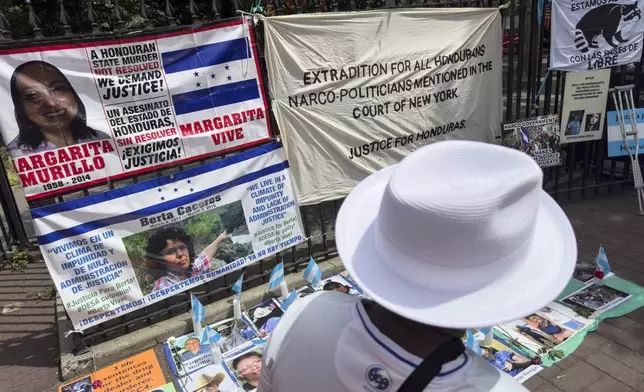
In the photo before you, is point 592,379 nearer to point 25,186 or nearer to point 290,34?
point 290,34

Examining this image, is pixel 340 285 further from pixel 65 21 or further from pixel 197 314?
pixel 65 21

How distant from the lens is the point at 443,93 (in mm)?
4457

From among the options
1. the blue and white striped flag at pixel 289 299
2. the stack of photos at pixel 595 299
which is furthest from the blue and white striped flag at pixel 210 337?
the stack of photos at pixel 595 299

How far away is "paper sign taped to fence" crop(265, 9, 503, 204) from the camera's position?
3.66 m

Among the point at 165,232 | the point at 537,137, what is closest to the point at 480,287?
the point at 165,232

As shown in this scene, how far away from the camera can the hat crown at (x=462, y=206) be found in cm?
93

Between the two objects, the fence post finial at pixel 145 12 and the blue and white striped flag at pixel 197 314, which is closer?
the fence post finial at pixel 145 12

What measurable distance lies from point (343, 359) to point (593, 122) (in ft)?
17.7

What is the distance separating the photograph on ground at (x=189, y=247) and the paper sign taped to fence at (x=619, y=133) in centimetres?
440

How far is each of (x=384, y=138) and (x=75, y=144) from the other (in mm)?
2573

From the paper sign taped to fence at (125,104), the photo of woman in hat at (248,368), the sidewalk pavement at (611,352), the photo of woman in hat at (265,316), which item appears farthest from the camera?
the photo of woman in hat at (265,316)

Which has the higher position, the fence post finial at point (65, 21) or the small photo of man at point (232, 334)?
the fence post finial at point (65, 21)

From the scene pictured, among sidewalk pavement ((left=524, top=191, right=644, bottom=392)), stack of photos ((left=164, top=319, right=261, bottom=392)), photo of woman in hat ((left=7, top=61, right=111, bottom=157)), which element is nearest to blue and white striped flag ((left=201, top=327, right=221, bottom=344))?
stack of photos ((left=164, top=319, right=261, bottom=392))

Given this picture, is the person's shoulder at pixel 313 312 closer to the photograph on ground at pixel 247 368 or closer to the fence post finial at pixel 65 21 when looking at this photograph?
the photograph on ground at pixel 247 368
